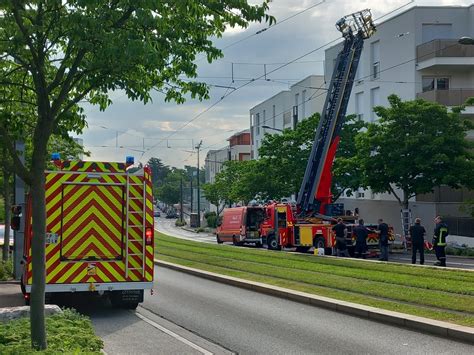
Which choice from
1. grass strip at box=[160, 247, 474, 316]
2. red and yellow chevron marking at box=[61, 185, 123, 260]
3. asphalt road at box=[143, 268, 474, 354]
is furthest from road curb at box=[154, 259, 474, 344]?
red and yellow chevron marking at box=[61, 185, 123, 260]

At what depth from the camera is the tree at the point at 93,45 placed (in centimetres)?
616

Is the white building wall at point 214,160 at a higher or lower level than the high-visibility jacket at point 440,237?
higher

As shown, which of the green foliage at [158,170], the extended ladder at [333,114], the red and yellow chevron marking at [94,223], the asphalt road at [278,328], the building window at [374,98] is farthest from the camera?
the green foliage at [158,170]

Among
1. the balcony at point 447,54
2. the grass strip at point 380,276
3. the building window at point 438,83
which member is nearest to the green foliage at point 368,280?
the grass strip at point 380,276

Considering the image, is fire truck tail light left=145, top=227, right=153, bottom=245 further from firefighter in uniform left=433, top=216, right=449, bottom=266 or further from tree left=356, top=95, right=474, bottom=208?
tree left=356, top=95, right=474, bottom=208

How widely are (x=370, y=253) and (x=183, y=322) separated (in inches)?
685

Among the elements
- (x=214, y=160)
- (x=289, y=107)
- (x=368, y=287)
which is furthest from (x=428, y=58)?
(x=214, y=160)

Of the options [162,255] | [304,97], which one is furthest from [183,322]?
[304,97]

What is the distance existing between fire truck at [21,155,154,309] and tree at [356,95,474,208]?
21.1 meters

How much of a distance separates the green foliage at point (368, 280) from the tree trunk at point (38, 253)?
610 centimetres

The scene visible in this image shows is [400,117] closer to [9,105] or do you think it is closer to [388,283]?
[388,283]

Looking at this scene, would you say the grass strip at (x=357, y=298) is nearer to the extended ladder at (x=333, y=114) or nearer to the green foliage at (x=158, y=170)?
the extended ladder at (x=333, y=114)

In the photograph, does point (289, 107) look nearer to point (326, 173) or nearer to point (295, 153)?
point (295, 153)

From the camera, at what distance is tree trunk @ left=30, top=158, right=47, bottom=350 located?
6.43 metres
